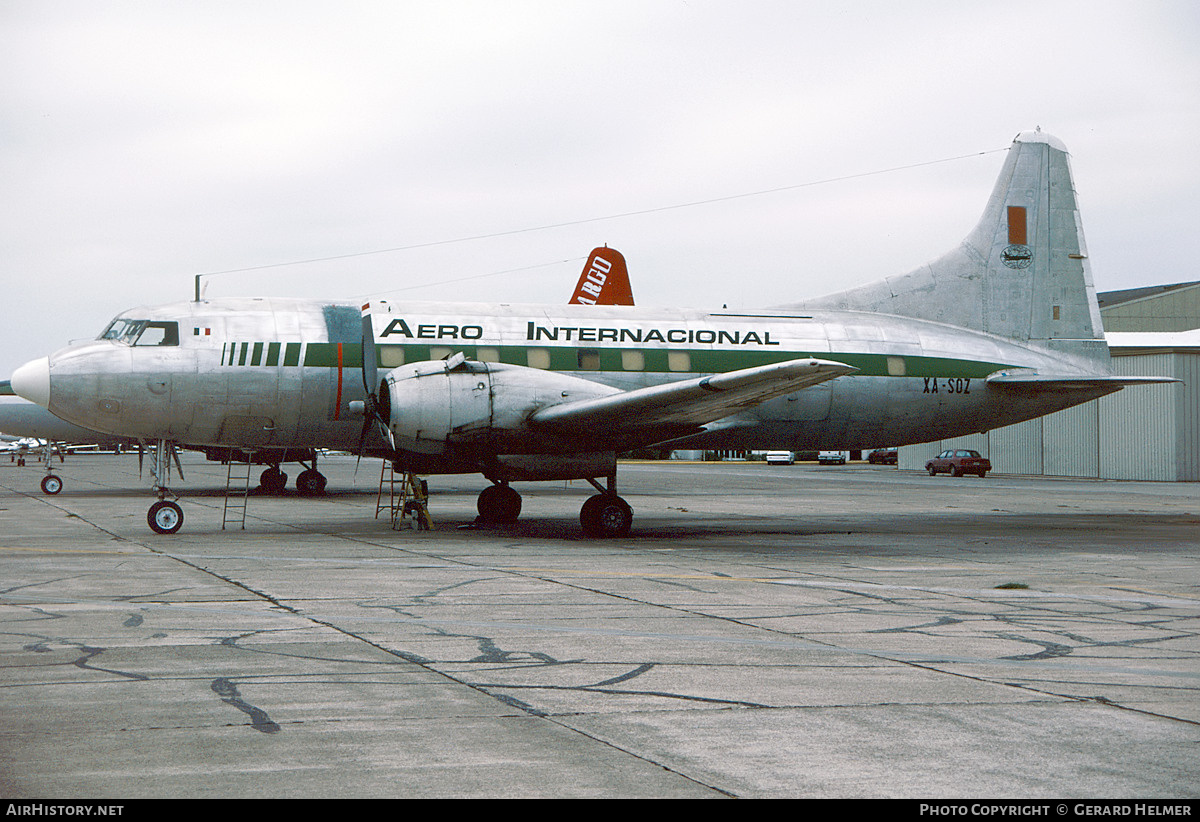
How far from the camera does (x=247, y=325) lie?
62.6ft

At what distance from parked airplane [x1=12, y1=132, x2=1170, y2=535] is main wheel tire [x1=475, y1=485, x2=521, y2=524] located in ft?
0.16

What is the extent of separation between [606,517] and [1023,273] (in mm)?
11076

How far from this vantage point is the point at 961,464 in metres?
53.6

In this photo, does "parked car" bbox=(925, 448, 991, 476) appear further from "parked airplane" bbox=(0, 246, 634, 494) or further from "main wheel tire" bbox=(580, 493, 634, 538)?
"main wheel tire" bbox=(580, 493, 634, 538)

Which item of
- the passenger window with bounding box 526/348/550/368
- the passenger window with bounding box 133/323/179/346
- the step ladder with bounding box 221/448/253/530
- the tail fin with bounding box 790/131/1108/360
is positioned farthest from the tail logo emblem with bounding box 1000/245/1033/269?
the passenger window with bounding box 133/323/179/346

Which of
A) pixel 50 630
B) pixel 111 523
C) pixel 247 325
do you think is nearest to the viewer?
pixel 50 630

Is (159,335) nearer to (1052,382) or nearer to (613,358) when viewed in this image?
(613,358)

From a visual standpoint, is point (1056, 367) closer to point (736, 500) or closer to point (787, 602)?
point (736, 500)

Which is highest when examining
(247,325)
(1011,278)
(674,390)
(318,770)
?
(1011,278)

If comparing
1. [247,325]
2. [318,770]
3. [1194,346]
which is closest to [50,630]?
[318,770]

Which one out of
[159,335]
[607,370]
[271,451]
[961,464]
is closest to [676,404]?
[607,370]

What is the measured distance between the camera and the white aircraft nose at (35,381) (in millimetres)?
17984

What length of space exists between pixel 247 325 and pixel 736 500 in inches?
664

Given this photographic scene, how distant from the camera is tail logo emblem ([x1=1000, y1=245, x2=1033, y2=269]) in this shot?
22984mm
